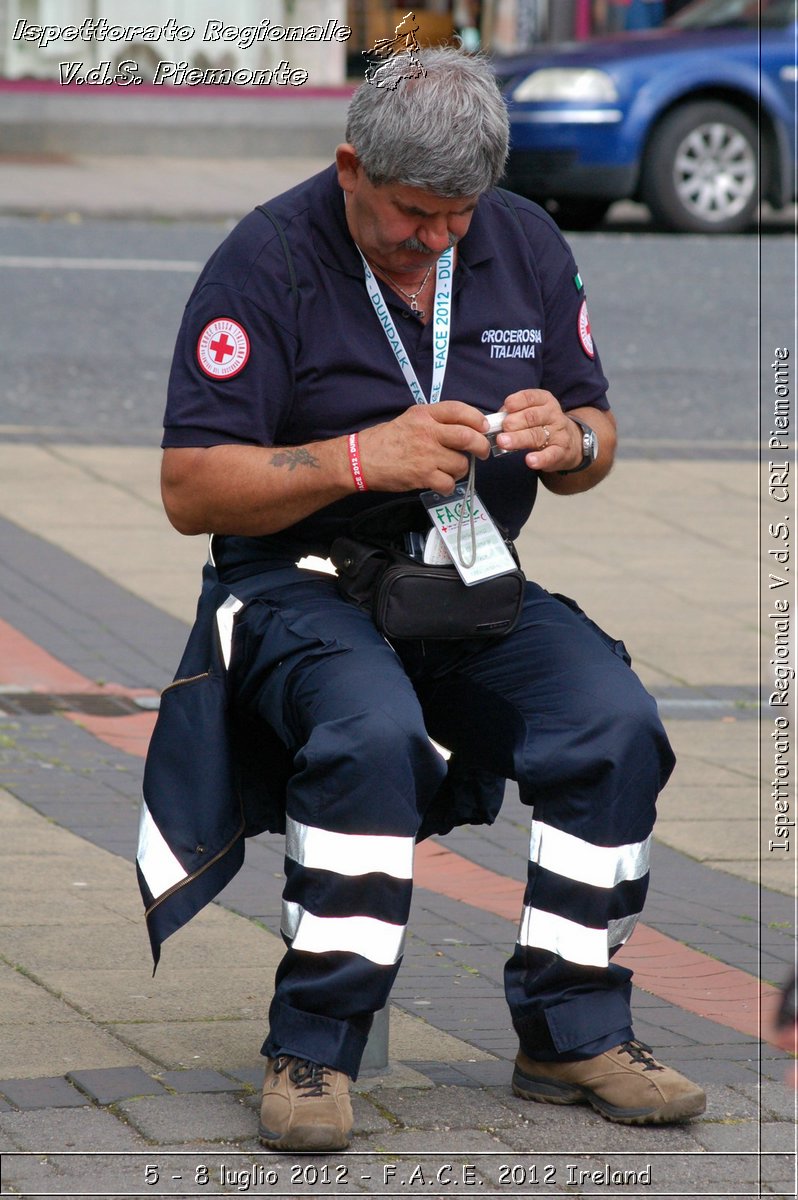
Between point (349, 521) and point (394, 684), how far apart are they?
36 centimetres

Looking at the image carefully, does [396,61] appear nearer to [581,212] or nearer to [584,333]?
[584,333]

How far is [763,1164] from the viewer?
3.07m

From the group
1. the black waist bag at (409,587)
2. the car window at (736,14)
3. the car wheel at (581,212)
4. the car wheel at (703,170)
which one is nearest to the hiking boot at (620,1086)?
the black waist bag at (409,587)

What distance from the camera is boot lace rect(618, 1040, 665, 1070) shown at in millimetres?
3195

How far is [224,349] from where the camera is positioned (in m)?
3.20

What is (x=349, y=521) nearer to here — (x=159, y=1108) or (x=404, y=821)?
(x=404, y=821)

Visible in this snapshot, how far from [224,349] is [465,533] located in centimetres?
50

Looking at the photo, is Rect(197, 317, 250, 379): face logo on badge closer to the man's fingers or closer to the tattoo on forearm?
the tattoo on forearm

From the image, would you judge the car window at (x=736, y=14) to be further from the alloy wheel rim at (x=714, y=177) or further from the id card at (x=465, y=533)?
the id card at (x=465, y=533)

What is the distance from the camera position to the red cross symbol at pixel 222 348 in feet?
10.5

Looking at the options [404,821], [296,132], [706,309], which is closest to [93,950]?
[404,821]

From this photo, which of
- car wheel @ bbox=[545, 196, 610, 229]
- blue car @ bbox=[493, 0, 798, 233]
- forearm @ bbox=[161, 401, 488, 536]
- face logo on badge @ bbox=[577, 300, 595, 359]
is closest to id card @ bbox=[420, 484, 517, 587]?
forearm @ bbox=[161, 401, 488, 536]

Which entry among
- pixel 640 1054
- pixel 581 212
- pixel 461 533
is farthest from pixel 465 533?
pixel 581 212

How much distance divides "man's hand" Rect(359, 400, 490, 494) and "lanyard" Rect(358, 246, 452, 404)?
0.16 m
